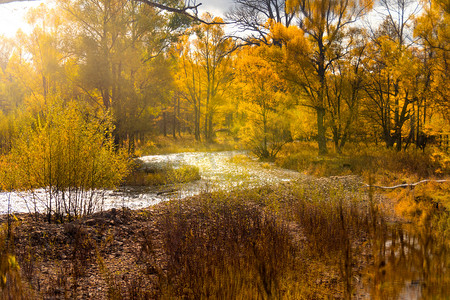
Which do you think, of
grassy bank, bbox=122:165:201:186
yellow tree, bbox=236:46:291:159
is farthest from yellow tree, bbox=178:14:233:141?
grassy bank, bbox=122:165:201:186

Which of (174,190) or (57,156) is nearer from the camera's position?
(57,156)

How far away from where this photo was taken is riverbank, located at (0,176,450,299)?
3.17 meters

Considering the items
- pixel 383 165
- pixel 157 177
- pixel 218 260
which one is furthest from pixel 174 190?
pixel 383 165

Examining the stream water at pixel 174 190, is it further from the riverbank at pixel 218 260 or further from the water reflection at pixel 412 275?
the water reflection at pixel 412 275

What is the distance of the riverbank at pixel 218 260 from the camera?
3.17 metres

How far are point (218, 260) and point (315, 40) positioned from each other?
1490 cm

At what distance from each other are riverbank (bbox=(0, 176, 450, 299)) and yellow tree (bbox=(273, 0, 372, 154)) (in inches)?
425

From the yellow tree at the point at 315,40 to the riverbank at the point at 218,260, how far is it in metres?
10.8

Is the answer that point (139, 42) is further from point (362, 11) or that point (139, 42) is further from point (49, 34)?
point (362, 11)

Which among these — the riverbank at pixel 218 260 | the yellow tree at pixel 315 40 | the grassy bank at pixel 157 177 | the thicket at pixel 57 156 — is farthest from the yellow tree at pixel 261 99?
the thicket at pixel 57 156

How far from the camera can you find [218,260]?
12.6 feet

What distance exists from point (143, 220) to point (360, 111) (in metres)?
15.1

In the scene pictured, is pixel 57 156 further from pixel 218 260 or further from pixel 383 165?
pixel 383 165

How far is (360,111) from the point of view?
1797 centimetres
